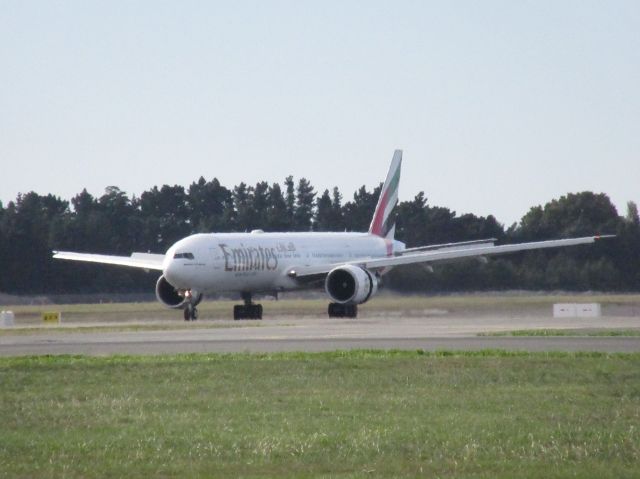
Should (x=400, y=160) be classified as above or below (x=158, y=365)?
above

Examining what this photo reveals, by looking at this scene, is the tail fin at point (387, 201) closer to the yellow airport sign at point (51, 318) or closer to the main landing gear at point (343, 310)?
the main landing gear at point (343, 310)

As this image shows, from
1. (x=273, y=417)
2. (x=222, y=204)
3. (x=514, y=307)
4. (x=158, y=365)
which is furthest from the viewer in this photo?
(x=222, y=204)

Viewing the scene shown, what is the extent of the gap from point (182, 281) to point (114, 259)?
22.7ft

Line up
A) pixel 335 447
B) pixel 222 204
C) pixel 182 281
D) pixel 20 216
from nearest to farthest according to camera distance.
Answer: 1. pixel 335 447
2. pixel 182 281
3. pixel 20 216
4. pixel 222 204

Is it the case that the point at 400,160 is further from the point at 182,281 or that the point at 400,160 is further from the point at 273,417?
the point at 273,417

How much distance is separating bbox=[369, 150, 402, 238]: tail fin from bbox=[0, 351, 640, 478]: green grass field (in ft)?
118

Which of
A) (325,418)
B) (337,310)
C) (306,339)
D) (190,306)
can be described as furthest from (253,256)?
(325,418)

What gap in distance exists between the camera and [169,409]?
1677 cm

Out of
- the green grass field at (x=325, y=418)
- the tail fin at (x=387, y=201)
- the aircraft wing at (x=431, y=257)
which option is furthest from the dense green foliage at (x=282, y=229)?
the green grass field at (x=325, y=418)

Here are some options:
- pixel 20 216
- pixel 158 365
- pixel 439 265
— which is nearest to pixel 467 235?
pixel 439 265

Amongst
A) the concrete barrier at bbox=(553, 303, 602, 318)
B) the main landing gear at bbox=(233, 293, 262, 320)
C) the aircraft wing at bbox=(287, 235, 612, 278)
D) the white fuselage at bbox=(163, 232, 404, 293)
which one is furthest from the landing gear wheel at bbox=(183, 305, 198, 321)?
the concrete barrier at bbox=(553, 303, 602, 318)

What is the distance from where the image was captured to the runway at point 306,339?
1094 inches

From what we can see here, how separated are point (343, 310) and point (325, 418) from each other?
34.4 metres

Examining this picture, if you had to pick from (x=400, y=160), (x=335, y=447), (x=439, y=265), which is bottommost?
(x=335, y=447)
